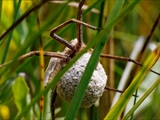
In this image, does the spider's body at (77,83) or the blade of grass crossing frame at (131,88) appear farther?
the spider's body at (77,83)

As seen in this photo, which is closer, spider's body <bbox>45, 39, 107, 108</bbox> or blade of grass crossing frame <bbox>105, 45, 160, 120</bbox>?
blade of grass crossing frame <bbox>105, 45, 160, 120</bbox>

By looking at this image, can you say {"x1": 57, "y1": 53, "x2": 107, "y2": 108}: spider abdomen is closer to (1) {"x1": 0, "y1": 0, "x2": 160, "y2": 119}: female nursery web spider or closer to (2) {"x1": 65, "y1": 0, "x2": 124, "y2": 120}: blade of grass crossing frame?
(1) {"x1": 0, "y1": 0, "x2": 160, "y2": 119}: female nursery web spider

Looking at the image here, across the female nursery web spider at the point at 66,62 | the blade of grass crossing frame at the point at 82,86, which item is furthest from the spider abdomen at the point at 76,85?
the blade of grass crossing frame at the point at 82,86

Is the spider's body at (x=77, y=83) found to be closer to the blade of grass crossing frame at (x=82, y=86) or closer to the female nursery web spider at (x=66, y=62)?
the female nursery web spider at (x=66, y=62)

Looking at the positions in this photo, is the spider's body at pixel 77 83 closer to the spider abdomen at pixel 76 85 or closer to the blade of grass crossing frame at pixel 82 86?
the spider abdomen at pixel 76 85

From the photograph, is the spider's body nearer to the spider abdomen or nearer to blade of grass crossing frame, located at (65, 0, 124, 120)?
the spider abdomen

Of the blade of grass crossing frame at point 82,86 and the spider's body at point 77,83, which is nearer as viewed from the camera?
the blade of grass crossing frame at point 82,86

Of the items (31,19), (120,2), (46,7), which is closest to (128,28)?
(46,7)

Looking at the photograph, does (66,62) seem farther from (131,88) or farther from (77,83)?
(131,88)

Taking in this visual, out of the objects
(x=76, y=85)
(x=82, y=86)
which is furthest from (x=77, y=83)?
(x=82, y=86)

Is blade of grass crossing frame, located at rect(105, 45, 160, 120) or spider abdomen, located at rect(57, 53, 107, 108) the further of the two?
spider abdomen, located at rect(57, 53, 107, 108)

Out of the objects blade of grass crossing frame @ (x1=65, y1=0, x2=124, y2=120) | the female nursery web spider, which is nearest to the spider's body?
the female nursery web spider

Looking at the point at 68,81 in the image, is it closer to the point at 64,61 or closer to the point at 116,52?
the point at 64,61
